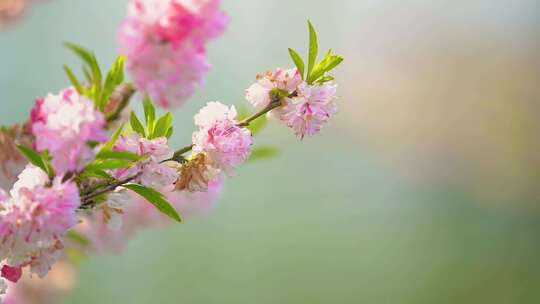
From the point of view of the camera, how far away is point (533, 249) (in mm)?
3758

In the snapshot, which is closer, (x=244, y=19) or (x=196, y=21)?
(x=196, y=21)

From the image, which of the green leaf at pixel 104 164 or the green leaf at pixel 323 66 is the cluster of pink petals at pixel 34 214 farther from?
the green leaf at pixel 323 66

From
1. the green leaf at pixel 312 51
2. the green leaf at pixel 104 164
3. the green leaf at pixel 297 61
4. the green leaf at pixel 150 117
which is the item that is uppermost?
the green leaf at pixel 312 51

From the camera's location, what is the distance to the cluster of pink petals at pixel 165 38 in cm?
39

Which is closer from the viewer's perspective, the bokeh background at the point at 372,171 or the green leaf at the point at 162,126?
the green leaf at the point at 162,126

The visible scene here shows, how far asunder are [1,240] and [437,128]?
3.51m

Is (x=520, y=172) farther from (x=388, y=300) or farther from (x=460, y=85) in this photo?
(x=388, y=300)

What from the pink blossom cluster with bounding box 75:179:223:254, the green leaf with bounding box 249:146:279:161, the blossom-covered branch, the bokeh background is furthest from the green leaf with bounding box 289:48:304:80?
the bokeh background

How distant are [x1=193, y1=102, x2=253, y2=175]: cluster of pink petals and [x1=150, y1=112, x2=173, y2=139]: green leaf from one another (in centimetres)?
2

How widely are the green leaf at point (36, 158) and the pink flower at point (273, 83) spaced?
0.17 m

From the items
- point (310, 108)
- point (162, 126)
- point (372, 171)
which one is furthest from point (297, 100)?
point (372, 171)

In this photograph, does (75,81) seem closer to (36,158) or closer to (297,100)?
(36,158)

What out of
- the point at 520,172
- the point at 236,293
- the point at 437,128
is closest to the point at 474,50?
the point at 437,128

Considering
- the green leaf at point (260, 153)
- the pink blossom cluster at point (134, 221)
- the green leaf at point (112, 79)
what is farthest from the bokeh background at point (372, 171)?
the green leaf at point (112, 79)
